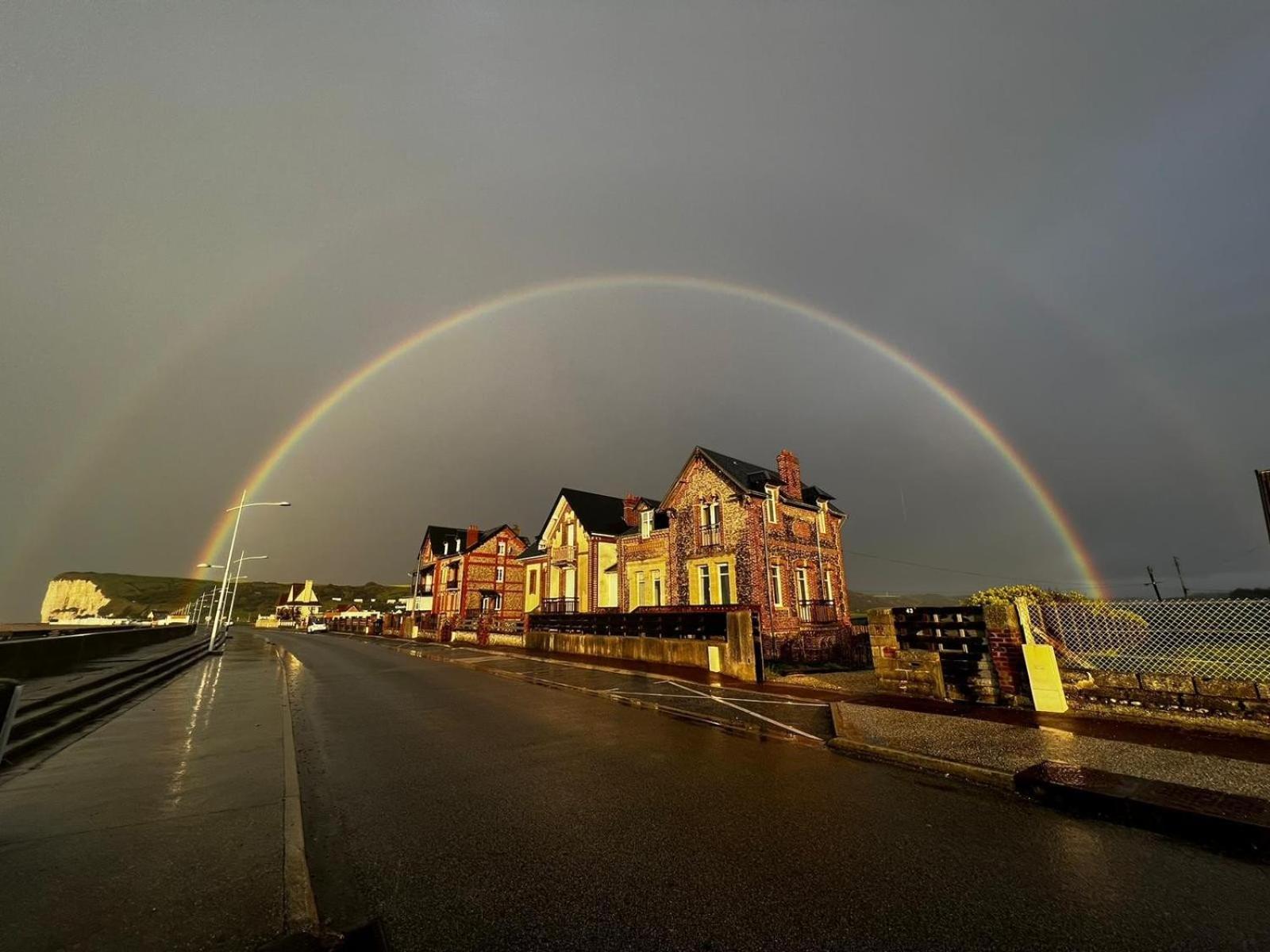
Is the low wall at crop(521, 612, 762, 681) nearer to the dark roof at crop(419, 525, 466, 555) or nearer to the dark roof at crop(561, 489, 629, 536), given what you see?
the dark roof at crop(561, 489, 629, 536)

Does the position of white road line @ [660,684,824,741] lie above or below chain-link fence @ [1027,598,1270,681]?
below

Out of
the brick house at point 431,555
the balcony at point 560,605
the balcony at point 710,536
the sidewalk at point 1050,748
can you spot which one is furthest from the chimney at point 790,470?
the brick house at point 431,555

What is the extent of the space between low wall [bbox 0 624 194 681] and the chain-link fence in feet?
71.0

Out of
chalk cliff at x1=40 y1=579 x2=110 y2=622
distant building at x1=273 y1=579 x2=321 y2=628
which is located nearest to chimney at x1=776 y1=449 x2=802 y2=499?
distant building at x1=273 y1=579 x2=321 y2=628

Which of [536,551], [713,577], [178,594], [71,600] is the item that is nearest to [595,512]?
[536,551]

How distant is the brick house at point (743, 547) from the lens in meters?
26.9

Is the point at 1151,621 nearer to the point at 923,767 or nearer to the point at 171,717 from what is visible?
the point at 923,767

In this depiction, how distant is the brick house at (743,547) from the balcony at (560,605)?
4811mm

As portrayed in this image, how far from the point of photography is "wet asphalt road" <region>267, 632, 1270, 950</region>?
354 centimetres

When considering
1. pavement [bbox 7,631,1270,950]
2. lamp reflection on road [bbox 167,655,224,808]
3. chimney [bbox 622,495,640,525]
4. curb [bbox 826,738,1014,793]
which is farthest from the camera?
chimney [bbox 622,495,640,525]

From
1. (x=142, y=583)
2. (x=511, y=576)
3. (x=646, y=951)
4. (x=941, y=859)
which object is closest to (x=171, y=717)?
(x=646, y=951)

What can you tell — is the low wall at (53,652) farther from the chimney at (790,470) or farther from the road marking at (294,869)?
the chimney at (790,470)

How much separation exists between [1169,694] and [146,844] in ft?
44.2

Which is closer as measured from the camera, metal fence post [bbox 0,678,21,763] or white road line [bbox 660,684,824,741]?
metal fence post [bbox 0,678,21,763]
